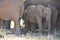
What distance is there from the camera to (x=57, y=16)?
33.0ft

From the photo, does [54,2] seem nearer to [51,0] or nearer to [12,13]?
[51,0]

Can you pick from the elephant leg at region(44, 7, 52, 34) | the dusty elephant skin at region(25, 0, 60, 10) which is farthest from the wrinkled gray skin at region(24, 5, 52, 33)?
the dusty elephant skin at region(25, 0, 60, 10)

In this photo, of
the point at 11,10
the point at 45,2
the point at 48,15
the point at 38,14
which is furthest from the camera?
the point at 45,2

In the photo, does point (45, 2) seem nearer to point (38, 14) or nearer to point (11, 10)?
point (38, 14)

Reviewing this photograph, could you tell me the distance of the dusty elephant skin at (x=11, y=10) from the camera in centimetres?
771

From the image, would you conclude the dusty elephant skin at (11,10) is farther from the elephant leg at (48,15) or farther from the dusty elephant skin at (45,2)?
the dusty elephant skin at (45,2)

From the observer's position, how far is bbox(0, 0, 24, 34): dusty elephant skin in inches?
304

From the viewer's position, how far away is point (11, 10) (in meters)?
7.98

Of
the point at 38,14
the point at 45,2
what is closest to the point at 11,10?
the point at 38,14

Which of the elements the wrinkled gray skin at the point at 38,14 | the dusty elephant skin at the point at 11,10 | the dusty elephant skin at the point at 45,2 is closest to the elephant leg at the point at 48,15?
the wrinkled gray skin at the point at 38,14

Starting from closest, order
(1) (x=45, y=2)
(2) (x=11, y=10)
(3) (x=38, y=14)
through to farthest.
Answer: (2) (x=11, y=10), (3) (x=38, y=14), (1) (x=45, y=2)

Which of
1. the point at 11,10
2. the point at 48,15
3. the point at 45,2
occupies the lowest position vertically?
the point at 48,15

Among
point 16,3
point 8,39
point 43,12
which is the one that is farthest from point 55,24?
point 8,39

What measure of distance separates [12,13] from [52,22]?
6.38 ft
